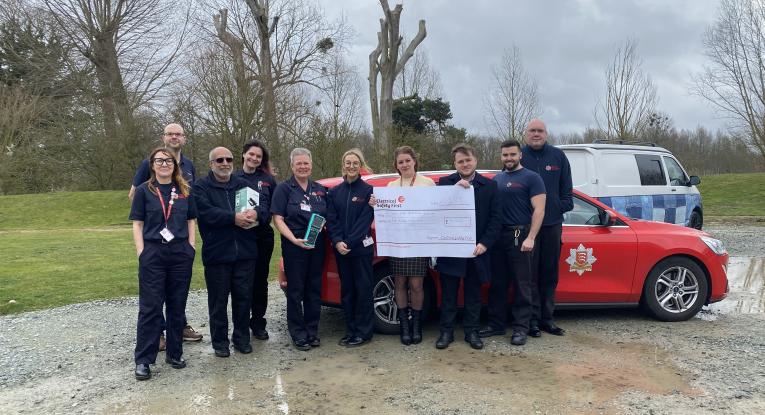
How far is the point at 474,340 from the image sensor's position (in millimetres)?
4816

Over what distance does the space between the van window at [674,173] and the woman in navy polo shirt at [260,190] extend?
30.3 feet

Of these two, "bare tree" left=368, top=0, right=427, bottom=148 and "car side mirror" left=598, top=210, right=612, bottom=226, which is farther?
"bare tree" left=368, top=0, right=427, bottom=148

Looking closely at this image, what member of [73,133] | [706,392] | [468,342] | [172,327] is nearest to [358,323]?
[468,342]

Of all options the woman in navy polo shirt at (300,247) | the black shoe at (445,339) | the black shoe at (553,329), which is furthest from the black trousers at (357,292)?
the black shoe at (553,329)

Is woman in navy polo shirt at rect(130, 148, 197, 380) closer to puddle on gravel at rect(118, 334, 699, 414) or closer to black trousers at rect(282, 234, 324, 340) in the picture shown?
puddle on gravel at rect(118, 334, 699, 414)

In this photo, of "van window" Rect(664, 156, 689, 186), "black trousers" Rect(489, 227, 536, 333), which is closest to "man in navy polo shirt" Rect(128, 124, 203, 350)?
"black trousers" Rect(489, 227, 536, 333)

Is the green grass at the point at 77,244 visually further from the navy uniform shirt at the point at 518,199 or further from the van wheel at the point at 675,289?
the van wheel at the point at 675,289

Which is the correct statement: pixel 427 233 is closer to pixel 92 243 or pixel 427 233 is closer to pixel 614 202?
pixel 614 202

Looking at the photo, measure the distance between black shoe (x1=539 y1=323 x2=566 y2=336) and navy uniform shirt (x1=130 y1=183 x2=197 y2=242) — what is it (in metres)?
3.48

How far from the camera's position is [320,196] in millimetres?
4887

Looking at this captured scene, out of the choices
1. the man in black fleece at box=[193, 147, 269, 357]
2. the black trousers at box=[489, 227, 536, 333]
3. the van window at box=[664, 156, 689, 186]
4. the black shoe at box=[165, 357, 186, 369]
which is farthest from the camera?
the van window at box=[664, 156, 689, 186]

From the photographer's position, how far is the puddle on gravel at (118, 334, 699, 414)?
3.64 m

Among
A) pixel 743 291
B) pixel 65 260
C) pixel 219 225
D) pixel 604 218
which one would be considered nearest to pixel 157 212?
pixel 219 225

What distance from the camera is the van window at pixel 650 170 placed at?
10.6 meters
